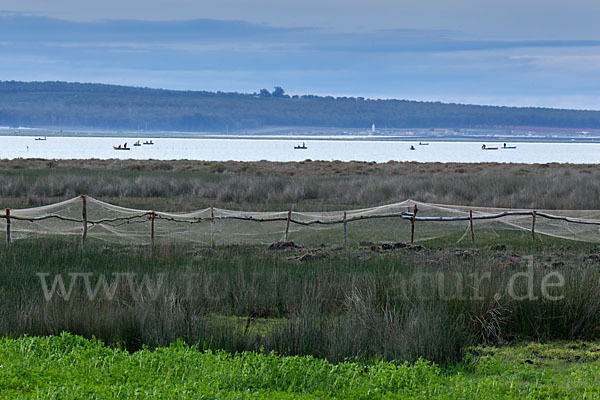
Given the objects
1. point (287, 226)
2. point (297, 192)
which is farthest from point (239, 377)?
point (297, 192)

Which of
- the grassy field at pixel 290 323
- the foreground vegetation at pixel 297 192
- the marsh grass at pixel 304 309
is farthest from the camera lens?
the foreground vegetation at pixel 297 192

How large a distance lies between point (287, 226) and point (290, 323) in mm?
7173

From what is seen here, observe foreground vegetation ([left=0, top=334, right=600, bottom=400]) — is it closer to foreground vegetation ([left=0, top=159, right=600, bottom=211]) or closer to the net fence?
the net fence

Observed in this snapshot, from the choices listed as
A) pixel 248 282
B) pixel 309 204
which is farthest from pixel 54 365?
pixel 309 204

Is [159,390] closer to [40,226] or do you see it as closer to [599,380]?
[599,380]

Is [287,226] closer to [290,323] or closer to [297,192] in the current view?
[290,323]

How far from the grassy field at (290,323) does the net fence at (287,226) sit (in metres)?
0.87

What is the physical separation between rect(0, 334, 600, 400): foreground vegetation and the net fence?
7.17 metres

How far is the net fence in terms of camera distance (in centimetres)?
1463

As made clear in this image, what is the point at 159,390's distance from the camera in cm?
568

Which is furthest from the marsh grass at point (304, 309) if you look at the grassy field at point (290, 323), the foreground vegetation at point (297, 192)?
the foreground vegetation at point (297, 192)

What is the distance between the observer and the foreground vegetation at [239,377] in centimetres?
577

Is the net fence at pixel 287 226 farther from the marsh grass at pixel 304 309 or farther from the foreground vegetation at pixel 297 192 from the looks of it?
the foreground vegetation at pixel 297 192

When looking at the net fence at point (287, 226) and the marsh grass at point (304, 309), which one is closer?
the marsh grass at point (304, 309)
